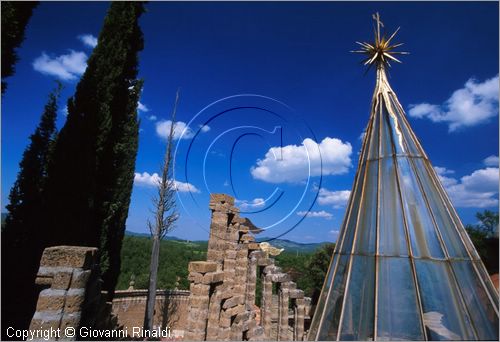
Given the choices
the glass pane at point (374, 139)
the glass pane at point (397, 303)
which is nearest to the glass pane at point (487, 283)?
the glass pane at point (397, 303)

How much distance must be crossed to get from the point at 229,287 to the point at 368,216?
575 cm

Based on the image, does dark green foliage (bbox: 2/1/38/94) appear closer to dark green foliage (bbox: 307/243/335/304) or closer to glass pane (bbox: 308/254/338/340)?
glass pane (bbox: 308/254/338/340)

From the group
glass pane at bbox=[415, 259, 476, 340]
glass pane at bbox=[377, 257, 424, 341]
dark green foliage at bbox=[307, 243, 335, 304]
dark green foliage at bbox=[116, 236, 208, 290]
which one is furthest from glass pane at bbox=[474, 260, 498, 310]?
dark green foliage at bbox=[307, 243, 335, 304]

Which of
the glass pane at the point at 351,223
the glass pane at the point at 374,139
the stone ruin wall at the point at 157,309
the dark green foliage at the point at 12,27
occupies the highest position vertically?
the dark green foliage at the point at 12,27

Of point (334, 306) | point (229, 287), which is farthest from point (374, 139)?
point (229, 287)

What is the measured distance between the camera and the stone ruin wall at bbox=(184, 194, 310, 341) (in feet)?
A: 20.7

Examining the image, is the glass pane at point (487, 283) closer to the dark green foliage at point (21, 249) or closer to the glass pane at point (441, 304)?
the glass pane at point (441, 304)

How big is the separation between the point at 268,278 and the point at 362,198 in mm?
9353

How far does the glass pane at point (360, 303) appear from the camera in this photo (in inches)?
141

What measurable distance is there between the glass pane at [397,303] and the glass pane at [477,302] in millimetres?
642

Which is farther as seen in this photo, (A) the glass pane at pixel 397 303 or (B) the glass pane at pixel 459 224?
(B) the glass pane at pixel 459 224

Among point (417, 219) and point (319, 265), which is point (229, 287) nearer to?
point (417, 219)

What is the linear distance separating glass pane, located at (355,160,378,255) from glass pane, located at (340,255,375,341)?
0.57 feet

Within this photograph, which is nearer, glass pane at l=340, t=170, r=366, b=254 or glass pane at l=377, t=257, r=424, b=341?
glass pane at l=377, t=257, r=424, b=341
